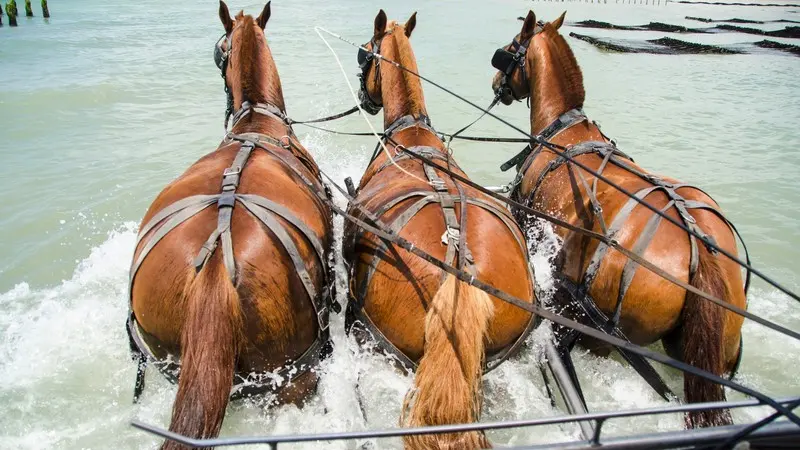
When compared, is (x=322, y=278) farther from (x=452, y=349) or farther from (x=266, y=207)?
(x=452, y=349)

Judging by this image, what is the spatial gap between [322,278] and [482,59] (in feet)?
55.3

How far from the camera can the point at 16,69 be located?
43.4 feet

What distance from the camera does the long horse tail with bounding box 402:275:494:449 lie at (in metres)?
2.19

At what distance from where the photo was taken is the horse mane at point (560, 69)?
4352mm

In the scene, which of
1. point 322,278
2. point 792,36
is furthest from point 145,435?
point 792,36

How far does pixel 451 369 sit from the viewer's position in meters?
2.22

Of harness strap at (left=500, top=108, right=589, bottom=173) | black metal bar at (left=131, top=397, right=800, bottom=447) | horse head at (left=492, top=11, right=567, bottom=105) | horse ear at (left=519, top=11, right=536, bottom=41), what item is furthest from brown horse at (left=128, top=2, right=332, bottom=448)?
horse ear at (left=519, top=11, right=536, bottom=41)

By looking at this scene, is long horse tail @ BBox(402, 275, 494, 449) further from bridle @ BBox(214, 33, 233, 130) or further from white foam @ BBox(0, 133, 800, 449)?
bridle @ BBox(214, 33, 233, 130)

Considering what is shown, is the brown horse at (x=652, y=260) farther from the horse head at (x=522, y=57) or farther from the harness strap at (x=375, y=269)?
the horse head at (x=522, y=57)

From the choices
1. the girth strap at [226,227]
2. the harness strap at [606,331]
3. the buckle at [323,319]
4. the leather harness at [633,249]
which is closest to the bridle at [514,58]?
the leather harness at [633,249]

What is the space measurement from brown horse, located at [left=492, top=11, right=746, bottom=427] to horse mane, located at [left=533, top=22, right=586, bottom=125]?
578mm

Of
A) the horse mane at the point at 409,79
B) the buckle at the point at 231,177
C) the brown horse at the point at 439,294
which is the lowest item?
the brown horse at the point at 439,294

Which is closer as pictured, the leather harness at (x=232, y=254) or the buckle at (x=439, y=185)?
the leather harness at (x=232, y=254)

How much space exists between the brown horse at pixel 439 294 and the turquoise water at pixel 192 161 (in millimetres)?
369
